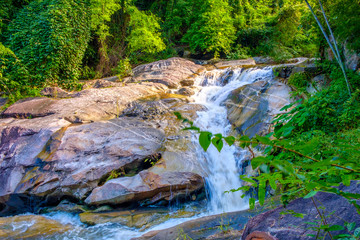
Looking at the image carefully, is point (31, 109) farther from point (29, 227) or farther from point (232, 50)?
point (232, 50)

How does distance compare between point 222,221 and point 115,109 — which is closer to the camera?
point 222,221

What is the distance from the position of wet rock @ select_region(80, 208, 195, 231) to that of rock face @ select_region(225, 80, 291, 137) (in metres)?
3.23

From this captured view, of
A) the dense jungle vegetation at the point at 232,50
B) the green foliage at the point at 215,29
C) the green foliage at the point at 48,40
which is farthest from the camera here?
the green foliage at the point at 215,29

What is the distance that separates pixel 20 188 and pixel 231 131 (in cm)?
614

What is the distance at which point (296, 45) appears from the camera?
1636cm

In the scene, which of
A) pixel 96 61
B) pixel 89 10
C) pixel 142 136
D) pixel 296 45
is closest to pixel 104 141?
pixel 142 136

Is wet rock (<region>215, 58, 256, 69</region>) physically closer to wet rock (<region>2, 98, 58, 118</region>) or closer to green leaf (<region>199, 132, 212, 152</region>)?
wet rock (<region>2, 98, 58, 118</region>)

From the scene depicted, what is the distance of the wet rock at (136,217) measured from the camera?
4.57 meters

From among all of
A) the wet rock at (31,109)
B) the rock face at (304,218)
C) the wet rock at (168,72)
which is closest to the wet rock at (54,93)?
the wet rock at (31,109)

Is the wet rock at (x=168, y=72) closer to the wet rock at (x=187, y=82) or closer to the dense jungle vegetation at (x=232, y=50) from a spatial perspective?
the wet rock at (x=187, y=82)

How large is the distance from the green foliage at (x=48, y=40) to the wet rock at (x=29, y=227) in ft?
25.2

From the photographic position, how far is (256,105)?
7395mm

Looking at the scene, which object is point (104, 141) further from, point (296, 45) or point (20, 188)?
point (296, 45)

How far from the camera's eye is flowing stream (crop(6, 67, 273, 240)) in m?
Answer: 4.41
